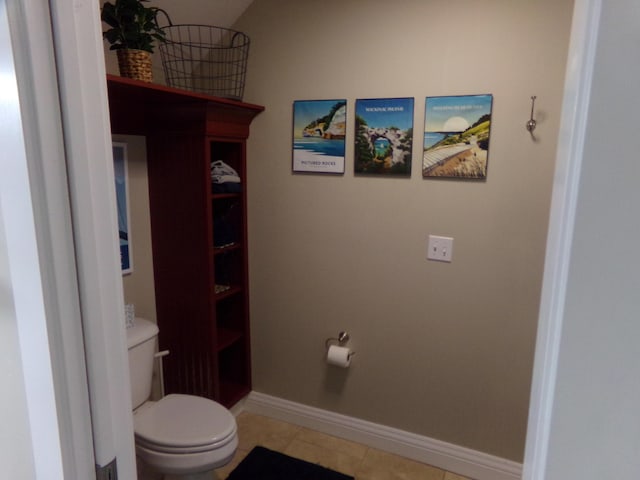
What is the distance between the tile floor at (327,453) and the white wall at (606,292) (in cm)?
180

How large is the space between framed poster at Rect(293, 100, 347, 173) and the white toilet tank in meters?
1.07

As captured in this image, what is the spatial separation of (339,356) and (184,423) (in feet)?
2.63

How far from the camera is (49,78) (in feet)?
2.03

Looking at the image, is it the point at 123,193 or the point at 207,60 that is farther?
the point at 207,60

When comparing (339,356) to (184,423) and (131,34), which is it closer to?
(184,423)

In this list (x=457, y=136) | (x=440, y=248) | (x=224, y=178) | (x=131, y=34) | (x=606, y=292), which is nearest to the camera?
(x=606, y=292)

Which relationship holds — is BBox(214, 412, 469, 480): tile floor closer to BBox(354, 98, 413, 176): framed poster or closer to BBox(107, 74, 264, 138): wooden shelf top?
BBox(354, 98, 413, 176): framed poster

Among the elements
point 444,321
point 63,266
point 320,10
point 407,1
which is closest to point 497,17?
point 407,1

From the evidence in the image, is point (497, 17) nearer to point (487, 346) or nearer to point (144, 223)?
point (487, 346)

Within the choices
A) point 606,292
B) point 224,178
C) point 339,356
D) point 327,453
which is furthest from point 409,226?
point 606,292

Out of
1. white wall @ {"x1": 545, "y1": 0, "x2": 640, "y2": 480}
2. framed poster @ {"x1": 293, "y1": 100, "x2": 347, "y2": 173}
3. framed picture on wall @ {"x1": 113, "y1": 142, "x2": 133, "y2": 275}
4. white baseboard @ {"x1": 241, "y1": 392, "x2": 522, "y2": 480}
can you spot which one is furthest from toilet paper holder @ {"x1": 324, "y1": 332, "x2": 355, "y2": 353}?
white wall @ {"x1": 545, "y1": 0, "x2": 640, "y2": 480}

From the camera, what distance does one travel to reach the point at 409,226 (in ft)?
6.56

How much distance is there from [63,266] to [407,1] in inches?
69.6

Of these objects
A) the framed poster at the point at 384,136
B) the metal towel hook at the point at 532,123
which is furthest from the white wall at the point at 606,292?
the framed poster at the point at 384,136
